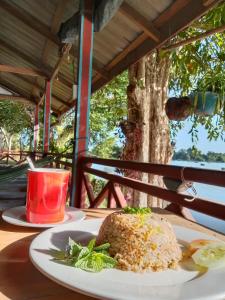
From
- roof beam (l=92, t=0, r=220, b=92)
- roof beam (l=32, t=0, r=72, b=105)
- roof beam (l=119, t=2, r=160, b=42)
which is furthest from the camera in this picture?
roof beam (l=32, t=0, r=72, b=105)

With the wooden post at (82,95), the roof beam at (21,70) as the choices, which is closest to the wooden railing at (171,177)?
the wooden post at (82,95)

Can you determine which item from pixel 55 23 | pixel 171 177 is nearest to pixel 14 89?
pixel 55 23

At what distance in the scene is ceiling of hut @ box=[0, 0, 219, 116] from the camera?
253 centimetres

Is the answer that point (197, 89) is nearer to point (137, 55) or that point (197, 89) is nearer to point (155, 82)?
point (137, 55)

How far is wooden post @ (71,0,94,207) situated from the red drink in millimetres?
2071

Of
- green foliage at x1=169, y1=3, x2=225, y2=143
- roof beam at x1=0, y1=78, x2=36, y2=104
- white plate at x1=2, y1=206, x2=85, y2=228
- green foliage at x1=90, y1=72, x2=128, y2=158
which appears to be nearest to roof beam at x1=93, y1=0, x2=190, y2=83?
green foliage at x1=169, y1=3, x2=225, y2=143

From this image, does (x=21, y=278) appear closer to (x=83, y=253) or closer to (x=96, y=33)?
(x=83, y=253)

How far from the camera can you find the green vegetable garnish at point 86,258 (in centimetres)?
51

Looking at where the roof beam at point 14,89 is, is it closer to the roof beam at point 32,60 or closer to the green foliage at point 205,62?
the roof beam at point 32,60

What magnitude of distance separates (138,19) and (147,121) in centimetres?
172

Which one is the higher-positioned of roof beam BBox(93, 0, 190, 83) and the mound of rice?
roof beam BBox(93, 0, 190, 83)

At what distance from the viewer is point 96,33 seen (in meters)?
3.50

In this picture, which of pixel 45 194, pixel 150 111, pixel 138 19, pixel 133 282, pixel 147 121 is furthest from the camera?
pixel 150 111

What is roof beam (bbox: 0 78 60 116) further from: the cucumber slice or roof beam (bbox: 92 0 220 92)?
the cucumber slice
